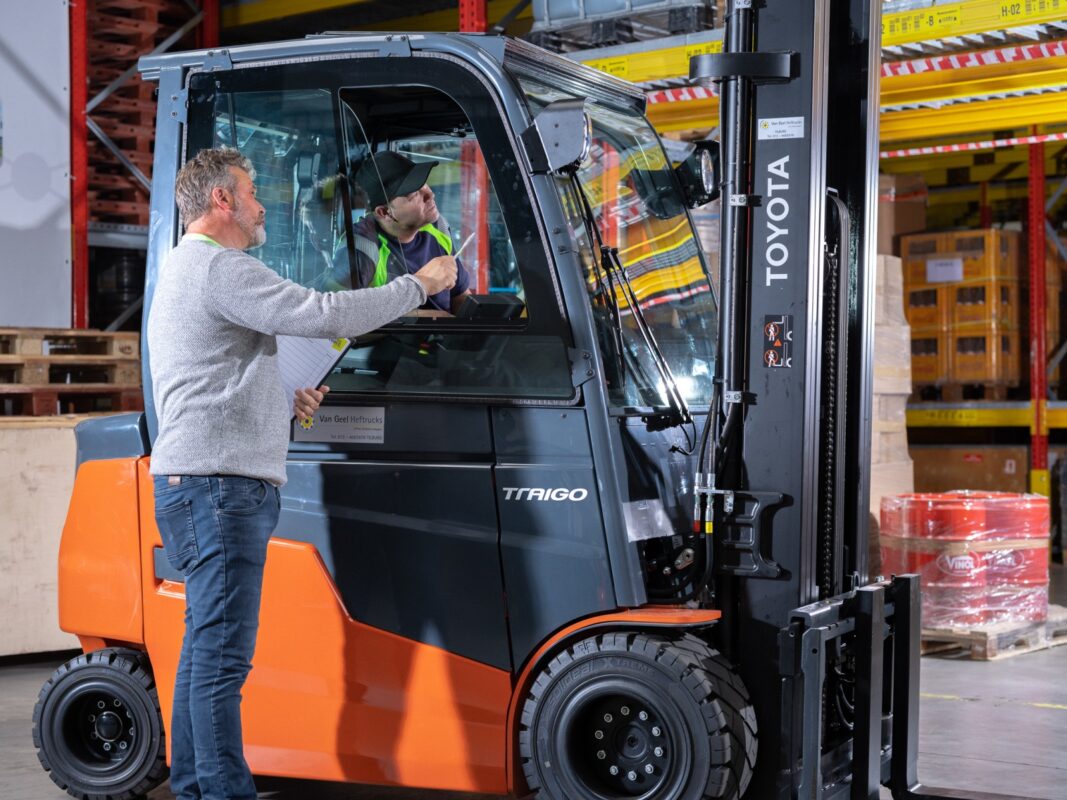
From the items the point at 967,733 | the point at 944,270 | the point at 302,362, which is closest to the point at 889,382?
the point at 944,270

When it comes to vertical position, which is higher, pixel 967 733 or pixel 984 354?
pixel 984 354

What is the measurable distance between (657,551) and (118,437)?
170 cm

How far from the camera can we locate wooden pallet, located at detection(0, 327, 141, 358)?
7.63 metres

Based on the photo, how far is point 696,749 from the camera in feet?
11.2

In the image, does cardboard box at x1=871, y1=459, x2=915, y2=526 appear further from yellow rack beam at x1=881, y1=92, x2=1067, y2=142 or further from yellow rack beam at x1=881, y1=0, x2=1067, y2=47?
yellow rack beam at x1=881, y1=0, x2=1067, y2=47

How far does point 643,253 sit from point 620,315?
35 cm

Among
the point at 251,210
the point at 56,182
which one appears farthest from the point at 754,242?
the point at 56,182

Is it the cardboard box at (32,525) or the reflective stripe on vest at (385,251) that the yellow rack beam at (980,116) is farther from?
the reflective stripe on vest at (385,251)

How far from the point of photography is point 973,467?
1151cm

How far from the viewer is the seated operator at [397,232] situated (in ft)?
12.6

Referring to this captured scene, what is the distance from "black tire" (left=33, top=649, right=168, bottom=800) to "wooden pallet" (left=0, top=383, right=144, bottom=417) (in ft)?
11.3

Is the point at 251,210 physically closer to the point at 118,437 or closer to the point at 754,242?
the point at 118,437

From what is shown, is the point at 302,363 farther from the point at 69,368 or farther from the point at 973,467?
the point at 973,467

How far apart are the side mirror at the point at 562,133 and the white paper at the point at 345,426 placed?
34.3 inches
